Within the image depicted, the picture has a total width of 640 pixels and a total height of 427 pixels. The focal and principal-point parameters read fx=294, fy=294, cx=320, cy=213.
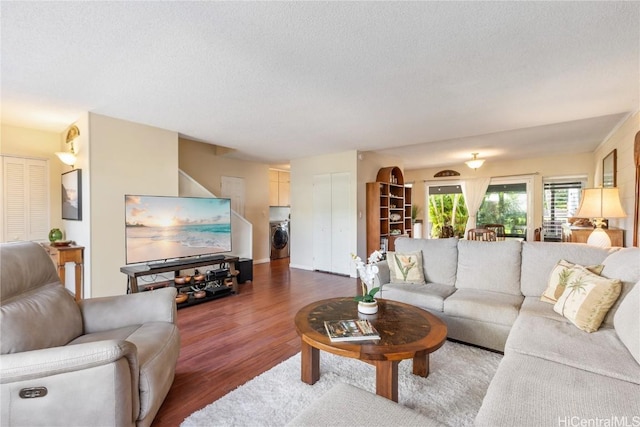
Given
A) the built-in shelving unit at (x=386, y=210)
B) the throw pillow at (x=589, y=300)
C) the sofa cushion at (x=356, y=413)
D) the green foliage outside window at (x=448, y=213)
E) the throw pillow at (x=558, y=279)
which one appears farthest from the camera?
the green foliage outside window at (x=448, y=213)

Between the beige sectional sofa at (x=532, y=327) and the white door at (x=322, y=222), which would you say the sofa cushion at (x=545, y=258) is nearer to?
the beige sectional sofa at (x=532, y=327)

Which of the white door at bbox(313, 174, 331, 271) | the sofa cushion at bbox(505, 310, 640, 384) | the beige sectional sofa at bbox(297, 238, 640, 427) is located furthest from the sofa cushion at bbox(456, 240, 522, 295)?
the white door at bbox(313, 174, 331, 271)

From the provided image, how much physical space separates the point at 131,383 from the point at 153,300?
29.6 inches

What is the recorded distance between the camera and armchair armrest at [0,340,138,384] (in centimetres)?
124

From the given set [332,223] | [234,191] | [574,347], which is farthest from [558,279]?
[234,191]

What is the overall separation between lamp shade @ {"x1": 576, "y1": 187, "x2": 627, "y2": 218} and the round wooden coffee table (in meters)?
2.45

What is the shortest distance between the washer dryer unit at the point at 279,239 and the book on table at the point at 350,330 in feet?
18.1

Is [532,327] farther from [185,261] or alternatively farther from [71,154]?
[71,154]

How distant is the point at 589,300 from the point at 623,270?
38 cm

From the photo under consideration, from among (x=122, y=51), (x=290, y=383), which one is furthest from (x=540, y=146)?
(x=122, y=51)

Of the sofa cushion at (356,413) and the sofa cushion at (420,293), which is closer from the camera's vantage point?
the sofa cushion at (356,413)

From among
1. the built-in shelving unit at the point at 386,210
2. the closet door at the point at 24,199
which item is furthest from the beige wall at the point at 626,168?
the closet door at the point at 24,199

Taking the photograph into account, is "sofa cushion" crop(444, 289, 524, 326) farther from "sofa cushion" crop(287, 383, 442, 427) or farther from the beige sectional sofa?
"sofa cushion" crop(287, 383, 442, 427)

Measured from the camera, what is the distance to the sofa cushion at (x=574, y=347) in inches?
57.0
